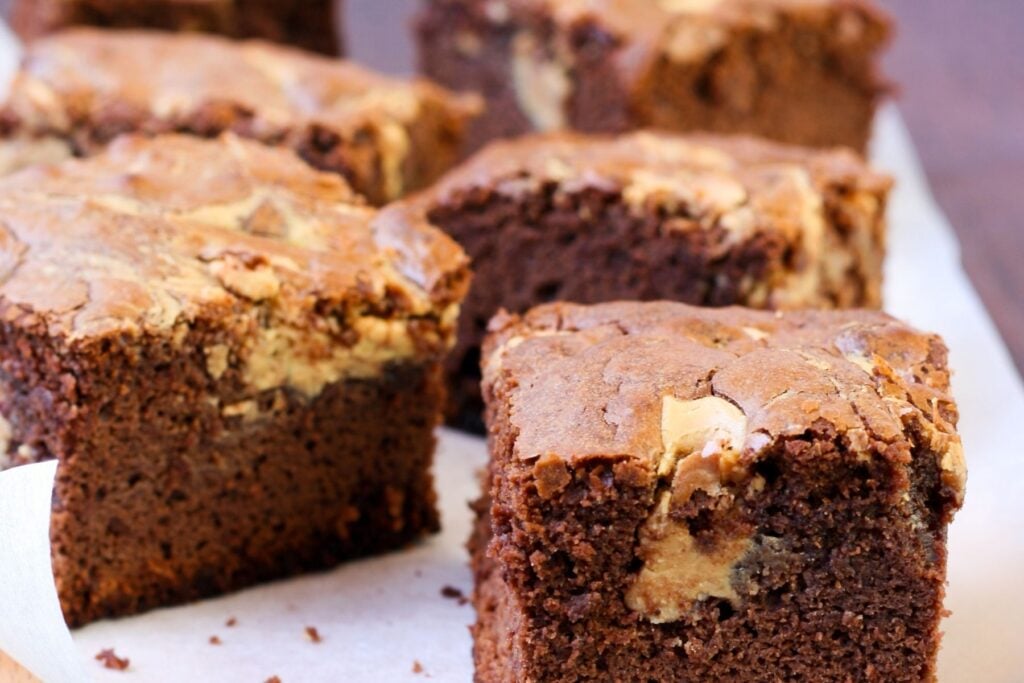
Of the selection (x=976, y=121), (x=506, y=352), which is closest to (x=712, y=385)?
(x=506, y=352)

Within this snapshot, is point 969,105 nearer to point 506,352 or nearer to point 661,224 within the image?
point 661,224

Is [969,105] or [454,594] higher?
[969,105]

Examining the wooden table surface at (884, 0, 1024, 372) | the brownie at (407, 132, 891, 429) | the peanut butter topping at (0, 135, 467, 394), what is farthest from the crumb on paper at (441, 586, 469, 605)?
the wooden table surface at (884, 0, 1024, 372)

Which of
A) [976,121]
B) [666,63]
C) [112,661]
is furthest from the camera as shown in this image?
[976,121]

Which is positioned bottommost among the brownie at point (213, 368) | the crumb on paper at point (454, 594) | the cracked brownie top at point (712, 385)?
the crumb on paper at point (454, 594)

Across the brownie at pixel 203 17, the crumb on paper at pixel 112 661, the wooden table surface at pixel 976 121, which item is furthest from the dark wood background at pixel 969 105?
the crumb on paper at pixel 112 661

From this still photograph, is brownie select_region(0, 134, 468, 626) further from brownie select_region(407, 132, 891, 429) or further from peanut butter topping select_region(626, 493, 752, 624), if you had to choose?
peanut butter topping select_region(626, 493, 752, 624)

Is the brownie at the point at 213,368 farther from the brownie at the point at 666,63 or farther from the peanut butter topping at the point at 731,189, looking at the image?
the brownie at the point at 666,63
